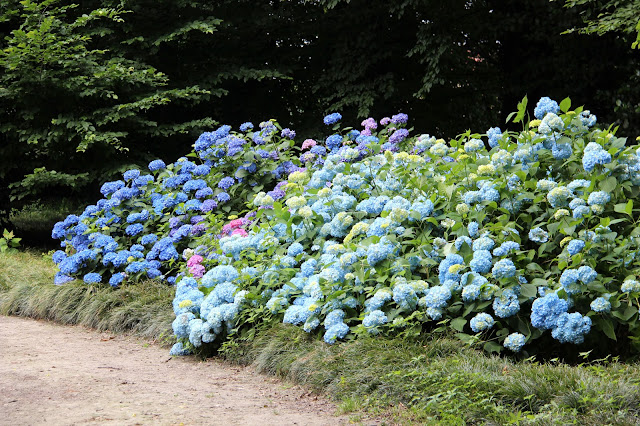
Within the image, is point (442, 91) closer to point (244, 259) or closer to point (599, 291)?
point (244, 259)

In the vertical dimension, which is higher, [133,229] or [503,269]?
[133,229]

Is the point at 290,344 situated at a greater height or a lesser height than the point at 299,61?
lesser

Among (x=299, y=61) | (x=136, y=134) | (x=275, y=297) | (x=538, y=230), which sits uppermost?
(x=299, y=61)

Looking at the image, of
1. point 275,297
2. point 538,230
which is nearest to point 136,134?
point 275,297

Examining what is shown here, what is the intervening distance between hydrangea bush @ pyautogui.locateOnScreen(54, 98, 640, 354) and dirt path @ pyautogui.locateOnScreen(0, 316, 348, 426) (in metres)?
0.41

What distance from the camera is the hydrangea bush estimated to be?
4.01m

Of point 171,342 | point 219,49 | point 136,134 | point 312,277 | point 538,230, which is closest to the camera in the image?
point 538,230

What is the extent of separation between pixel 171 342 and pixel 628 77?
8987 millimetres

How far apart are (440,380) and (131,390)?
68.4 inches

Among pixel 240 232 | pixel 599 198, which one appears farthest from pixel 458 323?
pixel 240 232

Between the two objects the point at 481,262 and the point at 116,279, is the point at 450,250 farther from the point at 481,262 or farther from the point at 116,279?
the point at 116,279

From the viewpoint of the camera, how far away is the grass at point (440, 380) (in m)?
3.16

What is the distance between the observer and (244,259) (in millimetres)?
5270

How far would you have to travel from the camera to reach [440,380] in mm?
3496
